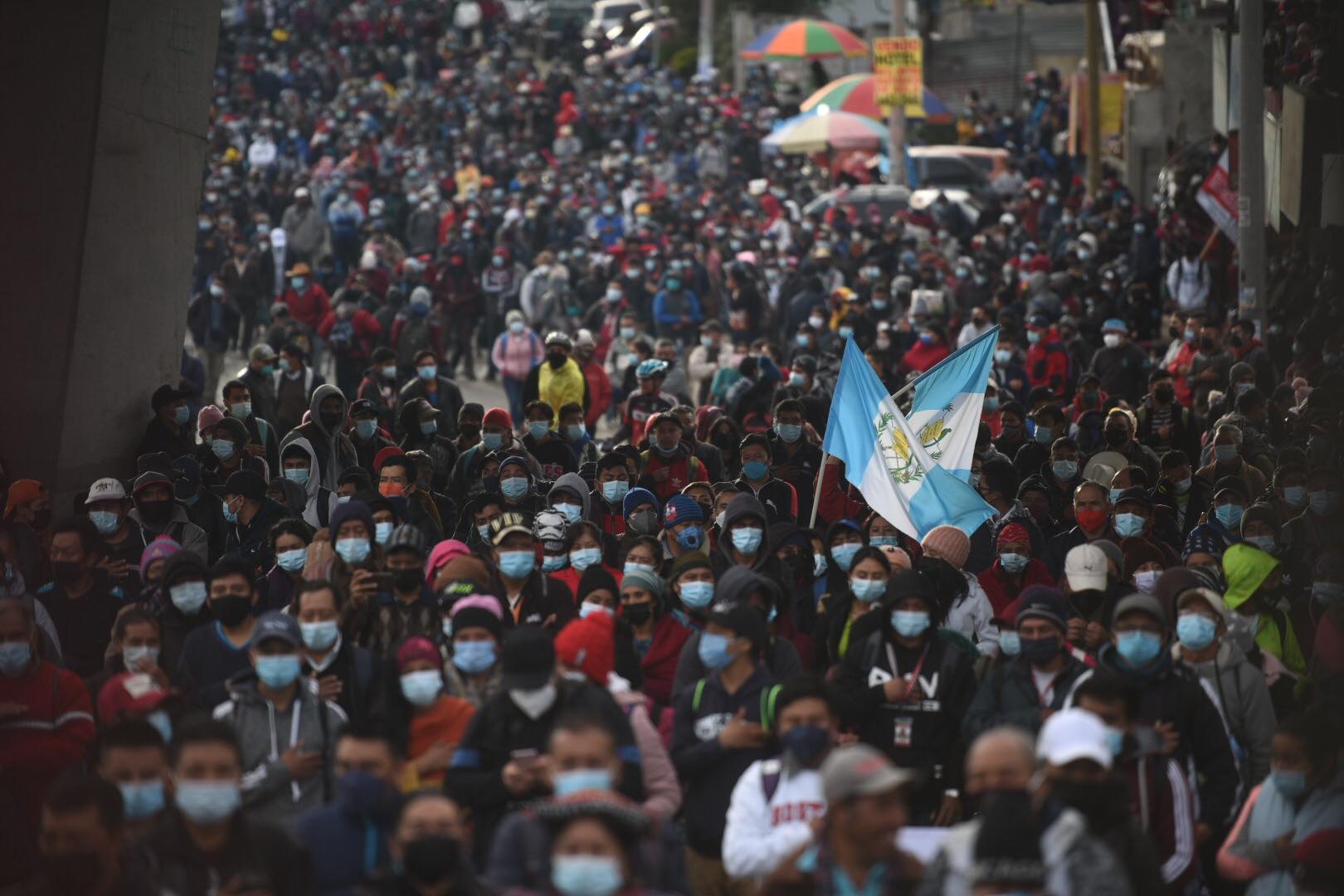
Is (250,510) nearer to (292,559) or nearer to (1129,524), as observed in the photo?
(292,559)

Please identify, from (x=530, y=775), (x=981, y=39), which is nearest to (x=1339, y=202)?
(x=530, y=775)

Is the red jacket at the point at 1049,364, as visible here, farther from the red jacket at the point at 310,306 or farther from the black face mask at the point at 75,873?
the black face mask at the point at 75,873

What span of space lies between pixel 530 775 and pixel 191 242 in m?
8.12

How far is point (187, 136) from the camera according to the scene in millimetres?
14156

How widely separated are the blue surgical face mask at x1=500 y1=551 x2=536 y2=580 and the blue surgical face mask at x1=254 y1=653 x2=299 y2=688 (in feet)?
6.84

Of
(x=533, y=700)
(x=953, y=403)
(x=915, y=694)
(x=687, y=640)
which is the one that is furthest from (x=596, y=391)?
(x=533, y=700)

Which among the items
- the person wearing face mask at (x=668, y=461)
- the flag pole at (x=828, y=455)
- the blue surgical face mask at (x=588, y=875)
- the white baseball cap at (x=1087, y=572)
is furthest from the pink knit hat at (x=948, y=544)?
the blue surgical face mask at (x=588, y=875)

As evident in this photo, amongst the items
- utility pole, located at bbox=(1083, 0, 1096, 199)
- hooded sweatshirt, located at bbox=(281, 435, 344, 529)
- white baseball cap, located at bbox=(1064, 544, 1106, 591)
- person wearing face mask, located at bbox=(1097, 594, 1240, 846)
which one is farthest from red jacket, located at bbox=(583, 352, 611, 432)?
utility pole, located at bbox=(1083, 0, 1096, 199)

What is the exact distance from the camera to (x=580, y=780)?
620cm

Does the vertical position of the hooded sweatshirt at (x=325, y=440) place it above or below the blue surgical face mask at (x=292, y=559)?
above

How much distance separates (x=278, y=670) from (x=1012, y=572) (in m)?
4.48

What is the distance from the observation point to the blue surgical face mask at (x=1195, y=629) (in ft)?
27.4

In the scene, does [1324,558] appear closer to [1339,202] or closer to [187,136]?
[187,136]

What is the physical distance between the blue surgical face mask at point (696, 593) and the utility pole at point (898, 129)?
85.8 ft
